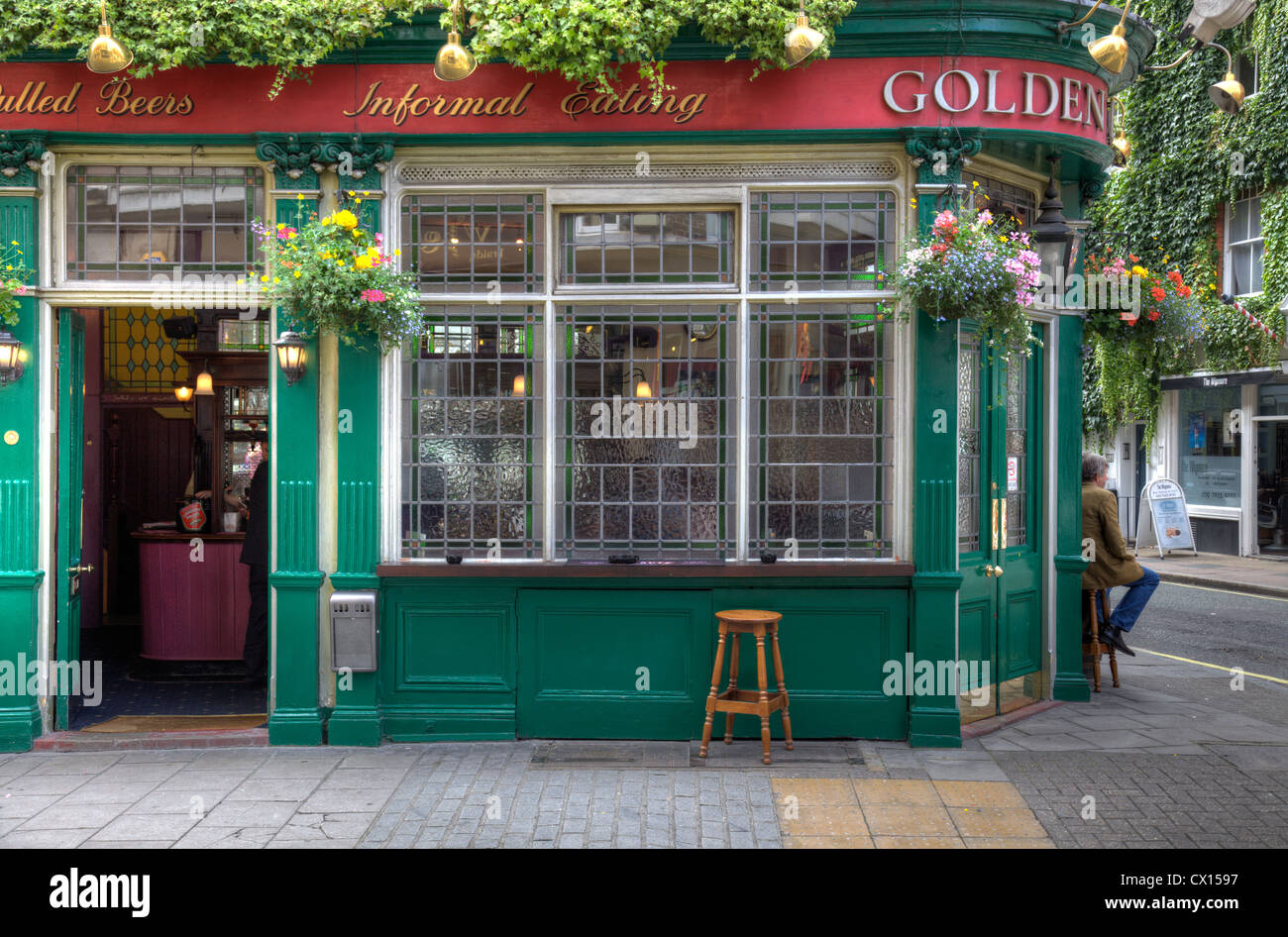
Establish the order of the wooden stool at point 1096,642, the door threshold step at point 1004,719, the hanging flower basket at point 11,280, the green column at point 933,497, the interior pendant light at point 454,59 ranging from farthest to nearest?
the wooden stool at point 1096,642 < the door threshold step at point 1004,719 < the green column at point 933,497 < the hanging flower basket at point 11,280 < the interior pendant light at point 454,59

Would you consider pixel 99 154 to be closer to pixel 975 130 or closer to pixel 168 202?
pixel 168 202

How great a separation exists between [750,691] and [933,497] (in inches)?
69.4

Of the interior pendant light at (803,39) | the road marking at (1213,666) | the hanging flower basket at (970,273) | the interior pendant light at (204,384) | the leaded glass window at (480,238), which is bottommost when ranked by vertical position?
the road marking at (1213,666)

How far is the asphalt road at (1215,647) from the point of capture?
8508mm

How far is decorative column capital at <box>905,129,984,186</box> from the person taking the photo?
677cm

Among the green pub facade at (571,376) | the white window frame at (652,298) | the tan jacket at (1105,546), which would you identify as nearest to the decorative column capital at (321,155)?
the green pub facade at (571,376)

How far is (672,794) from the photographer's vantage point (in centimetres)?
587

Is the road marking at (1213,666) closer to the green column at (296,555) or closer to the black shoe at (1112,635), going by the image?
the black shoe at (1112,635)

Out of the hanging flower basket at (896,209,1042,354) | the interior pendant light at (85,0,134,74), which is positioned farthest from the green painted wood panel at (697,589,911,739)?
the interior pendant light at (85,0,134,74)

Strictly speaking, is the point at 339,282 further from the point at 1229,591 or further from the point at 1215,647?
the point at 1229,591

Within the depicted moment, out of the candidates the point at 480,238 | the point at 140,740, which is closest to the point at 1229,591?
the point at 480,238

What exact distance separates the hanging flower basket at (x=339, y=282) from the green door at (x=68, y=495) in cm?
153

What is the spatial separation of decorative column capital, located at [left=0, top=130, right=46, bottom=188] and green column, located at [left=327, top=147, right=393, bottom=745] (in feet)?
6.57

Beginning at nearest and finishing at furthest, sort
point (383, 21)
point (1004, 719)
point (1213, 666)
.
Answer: point (383, 21) < point (1004, 719) < point (1213, 666)
